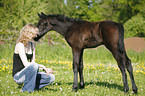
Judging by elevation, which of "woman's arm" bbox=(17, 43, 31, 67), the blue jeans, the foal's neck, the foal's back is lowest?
the blue jeans

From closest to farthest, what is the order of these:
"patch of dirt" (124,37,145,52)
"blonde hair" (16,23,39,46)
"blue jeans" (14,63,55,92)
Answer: "blue jeans" (14,63,55,92), "blonde hair" (16,23,39,46), "patch of dirt" (124,37,145,52)

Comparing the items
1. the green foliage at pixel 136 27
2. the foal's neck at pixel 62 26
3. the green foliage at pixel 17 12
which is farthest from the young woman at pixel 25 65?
the green foliage at pixel 136 27

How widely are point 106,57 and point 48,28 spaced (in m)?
7.50

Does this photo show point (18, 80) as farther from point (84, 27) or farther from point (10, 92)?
point (84, 27)

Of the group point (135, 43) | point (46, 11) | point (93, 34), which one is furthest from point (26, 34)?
point (46, 11)

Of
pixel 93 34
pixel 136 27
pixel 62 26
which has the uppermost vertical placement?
pixel 136 27

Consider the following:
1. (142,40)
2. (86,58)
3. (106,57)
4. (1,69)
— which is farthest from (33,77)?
(142,40)

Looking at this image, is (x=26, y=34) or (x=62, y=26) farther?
(x=62, y=26)

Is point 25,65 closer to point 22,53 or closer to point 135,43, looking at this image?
point 22,53

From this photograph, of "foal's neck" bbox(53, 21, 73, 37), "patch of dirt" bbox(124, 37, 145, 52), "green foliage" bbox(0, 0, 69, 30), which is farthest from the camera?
"green foliage" bbox(0, 0, 69, 30)

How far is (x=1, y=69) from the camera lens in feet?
23.4

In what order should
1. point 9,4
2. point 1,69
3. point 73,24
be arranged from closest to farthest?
point 73,24 → point 1,69 → point 9,4

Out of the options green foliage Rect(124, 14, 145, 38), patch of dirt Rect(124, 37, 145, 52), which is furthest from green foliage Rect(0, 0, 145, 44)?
patch of dirt Rect(124, 37, 145, 52)

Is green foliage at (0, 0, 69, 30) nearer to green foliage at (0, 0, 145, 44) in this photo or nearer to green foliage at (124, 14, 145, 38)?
green foliage at (0, 0, 145, 44)
